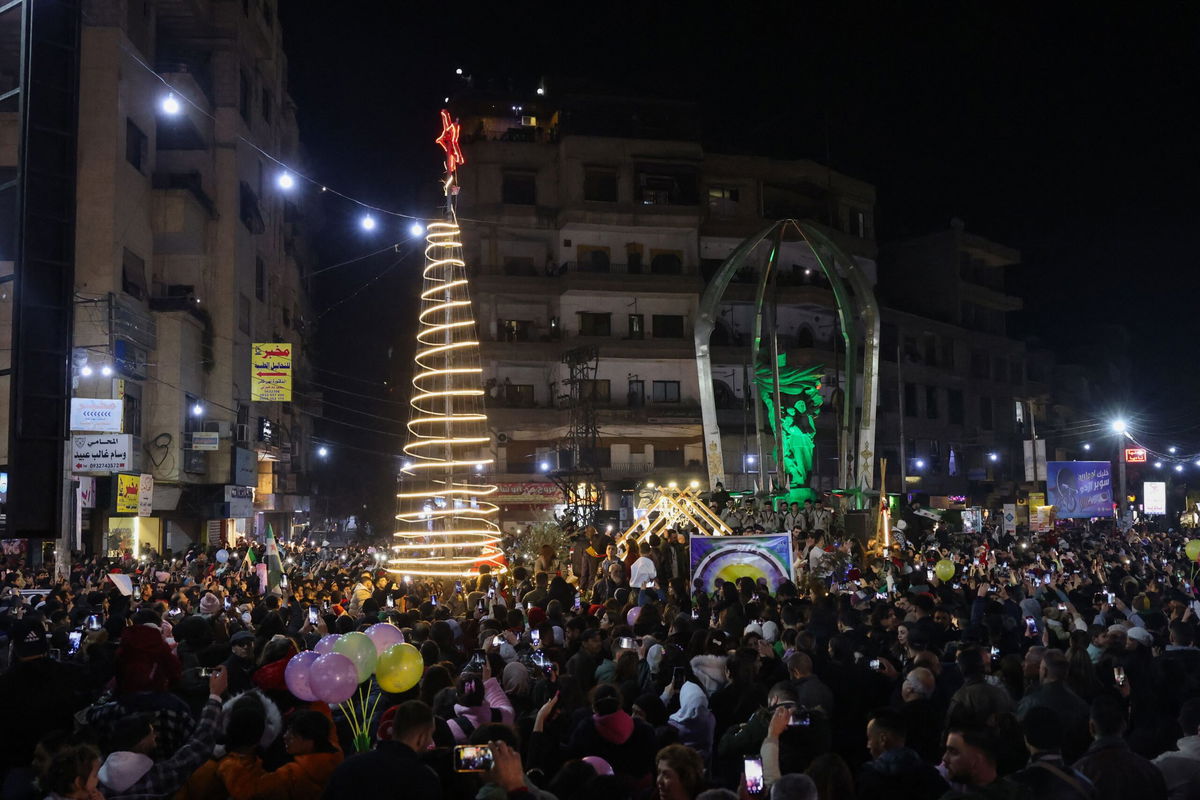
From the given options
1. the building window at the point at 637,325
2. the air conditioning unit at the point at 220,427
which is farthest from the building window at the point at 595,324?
the air conditioning unit at the point at 220,427

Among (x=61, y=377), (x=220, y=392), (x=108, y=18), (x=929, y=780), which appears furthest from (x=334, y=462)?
(x=929, y=780)

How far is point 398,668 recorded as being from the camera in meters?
8.02

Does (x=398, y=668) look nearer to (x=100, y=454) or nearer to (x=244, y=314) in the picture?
(x=100, y=454)

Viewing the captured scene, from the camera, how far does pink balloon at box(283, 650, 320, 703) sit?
7.14 meters

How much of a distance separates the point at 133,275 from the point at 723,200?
3191 centimetres

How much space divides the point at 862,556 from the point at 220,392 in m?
24.2

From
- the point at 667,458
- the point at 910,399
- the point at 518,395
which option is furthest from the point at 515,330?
the point at 910,399

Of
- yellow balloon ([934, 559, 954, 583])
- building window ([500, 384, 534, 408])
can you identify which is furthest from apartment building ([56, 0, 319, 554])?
yellow balloon ([934, 559, 954, 583])

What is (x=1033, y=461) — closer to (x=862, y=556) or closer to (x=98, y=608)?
(x=862, y=556)

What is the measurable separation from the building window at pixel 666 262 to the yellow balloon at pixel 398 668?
46925 mm

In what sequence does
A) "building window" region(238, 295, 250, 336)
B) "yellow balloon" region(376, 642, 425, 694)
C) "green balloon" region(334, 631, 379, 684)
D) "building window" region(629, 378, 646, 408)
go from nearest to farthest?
"green balloon" region(334, 631, 379, 684) → "yellow balloon" region(376, 642, 425, 694) → "building window" region(238, 295, 250, 336) → "building window" region(629, 378, 646, 408)

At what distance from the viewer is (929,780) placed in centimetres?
568

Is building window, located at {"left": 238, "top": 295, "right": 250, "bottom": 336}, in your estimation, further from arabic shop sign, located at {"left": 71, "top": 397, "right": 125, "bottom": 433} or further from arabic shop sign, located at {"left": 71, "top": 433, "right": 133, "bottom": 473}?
arabic shop sign, located at {"left": 71, "top": 397, "right": 125, "bottom": 433}

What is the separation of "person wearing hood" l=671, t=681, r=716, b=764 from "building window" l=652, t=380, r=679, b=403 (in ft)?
151
